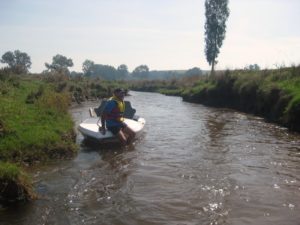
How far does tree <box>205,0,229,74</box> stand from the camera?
153 ft

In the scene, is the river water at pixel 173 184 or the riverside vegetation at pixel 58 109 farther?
the riverside vegetation at pixel 58 109

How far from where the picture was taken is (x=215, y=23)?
4653 cm

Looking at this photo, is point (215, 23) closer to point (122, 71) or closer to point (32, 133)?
point (32, 133)

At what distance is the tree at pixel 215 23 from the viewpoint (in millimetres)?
46625

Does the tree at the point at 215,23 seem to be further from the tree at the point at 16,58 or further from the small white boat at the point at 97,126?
the tree at the point at 16,58

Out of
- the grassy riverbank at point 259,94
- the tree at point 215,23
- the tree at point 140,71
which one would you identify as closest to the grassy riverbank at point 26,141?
the grassy riverbank at point 259,94

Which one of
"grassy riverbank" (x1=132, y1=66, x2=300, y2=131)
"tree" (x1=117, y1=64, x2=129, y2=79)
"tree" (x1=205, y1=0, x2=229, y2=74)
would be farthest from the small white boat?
"tree" (x1=117, y1=64, x2=129, y2=79)

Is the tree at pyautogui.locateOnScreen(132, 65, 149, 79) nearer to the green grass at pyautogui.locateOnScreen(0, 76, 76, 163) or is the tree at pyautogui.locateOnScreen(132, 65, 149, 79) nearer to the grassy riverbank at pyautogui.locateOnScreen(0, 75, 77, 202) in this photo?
the green grass at pyautogui.locateOnScreen(0, 76, 76, 163)

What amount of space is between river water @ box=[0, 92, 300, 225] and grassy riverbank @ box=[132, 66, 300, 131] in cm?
308

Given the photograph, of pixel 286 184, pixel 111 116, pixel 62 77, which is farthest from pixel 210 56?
pixel 286 184

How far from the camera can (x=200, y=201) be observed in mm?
7348

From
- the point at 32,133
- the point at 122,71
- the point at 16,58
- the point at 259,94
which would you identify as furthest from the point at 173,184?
the point at 122,71

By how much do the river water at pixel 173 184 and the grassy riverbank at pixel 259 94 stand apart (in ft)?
10.1

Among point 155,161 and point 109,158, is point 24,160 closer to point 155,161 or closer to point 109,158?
point 109,158
